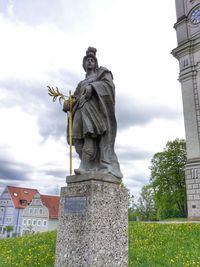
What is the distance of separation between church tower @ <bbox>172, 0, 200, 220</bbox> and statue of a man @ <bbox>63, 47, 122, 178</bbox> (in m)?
14.7

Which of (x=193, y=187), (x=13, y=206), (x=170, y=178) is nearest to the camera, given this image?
(x=193, y=187)

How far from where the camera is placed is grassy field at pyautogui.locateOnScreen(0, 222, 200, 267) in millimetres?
7184

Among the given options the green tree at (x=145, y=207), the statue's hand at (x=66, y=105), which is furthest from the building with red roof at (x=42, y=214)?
the statue's hand at (x=66, y=105)

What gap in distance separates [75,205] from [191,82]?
728 inches

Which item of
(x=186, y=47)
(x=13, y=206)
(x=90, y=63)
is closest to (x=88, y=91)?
(x=90, y=63)

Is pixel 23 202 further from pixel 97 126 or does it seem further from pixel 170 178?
pixel 97 126

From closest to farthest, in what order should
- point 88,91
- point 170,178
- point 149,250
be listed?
1. point 88,91
2. point 149,250
3. point 170,178

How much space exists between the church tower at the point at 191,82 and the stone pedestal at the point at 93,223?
14774 millimetres

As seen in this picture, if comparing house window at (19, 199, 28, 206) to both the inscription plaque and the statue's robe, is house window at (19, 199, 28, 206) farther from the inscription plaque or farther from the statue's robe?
the inscription plaque

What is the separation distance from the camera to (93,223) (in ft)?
15.6

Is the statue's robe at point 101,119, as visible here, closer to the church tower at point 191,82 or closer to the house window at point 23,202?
the church tower at point 191,82

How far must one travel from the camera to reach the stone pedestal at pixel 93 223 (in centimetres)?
471

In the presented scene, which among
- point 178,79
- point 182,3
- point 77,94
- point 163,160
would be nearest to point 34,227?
point 163,160

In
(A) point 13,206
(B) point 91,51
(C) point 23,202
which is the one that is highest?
(C) point 23,202
